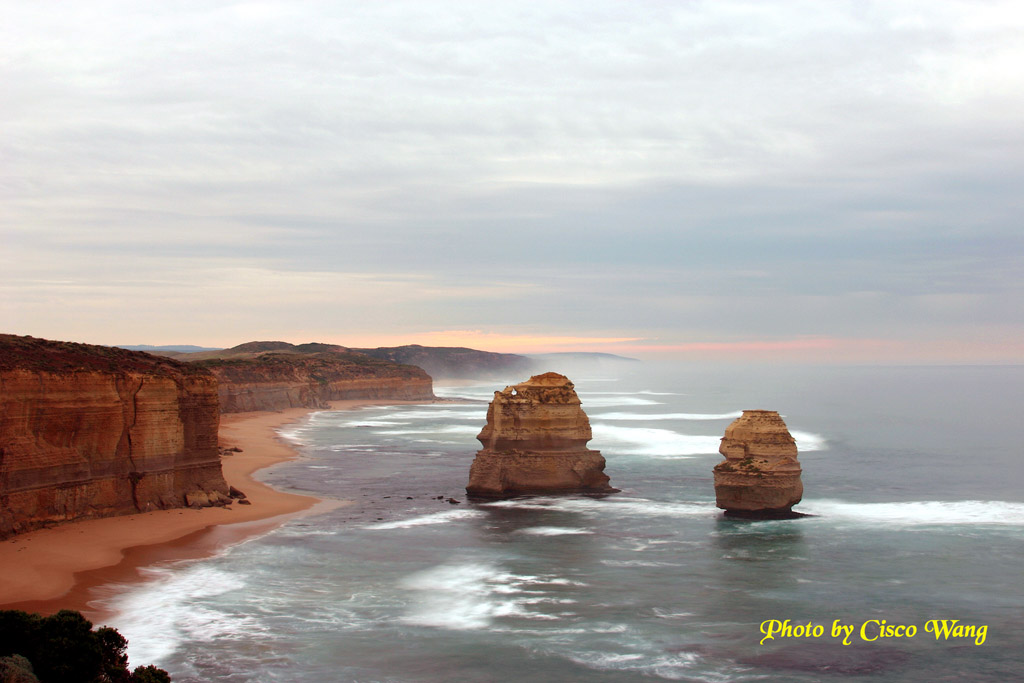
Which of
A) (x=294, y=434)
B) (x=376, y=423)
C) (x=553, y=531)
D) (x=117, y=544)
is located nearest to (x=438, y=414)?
(x=376, y=423)

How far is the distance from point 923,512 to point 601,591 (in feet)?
60.4

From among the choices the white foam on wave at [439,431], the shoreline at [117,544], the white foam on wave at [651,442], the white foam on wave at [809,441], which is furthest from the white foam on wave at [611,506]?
the white foam on wave at [439,431]

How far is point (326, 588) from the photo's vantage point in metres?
23.5

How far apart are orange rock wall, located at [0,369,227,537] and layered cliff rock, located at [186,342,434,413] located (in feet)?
130

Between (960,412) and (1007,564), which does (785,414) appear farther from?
(1007,564)

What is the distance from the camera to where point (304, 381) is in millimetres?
105000

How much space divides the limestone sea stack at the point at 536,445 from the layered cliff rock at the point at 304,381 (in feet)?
138

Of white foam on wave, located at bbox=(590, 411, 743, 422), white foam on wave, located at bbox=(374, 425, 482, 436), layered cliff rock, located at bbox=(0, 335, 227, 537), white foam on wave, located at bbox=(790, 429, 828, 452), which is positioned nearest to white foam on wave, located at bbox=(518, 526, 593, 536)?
layered cliff rock, located at bbox=(0, 335, 227, 537)

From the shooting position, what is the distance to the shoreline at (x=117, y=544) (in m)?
21.9

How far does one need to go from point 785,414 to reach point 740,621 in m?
86.2

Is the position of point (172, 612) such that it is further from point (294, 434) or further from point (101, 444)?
point (294, 434)

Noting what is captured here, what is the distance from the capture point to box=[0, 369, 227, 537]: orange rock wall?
86.9ft

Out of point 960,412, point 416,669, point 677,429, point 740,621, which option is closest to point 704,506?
point 740,621

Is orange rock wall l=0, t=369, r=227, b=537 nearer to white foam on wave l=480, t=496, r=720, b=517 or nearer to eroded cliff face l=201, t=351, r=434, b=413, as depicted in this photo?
white foam on wave l=480, t=496, r=720, b=517
